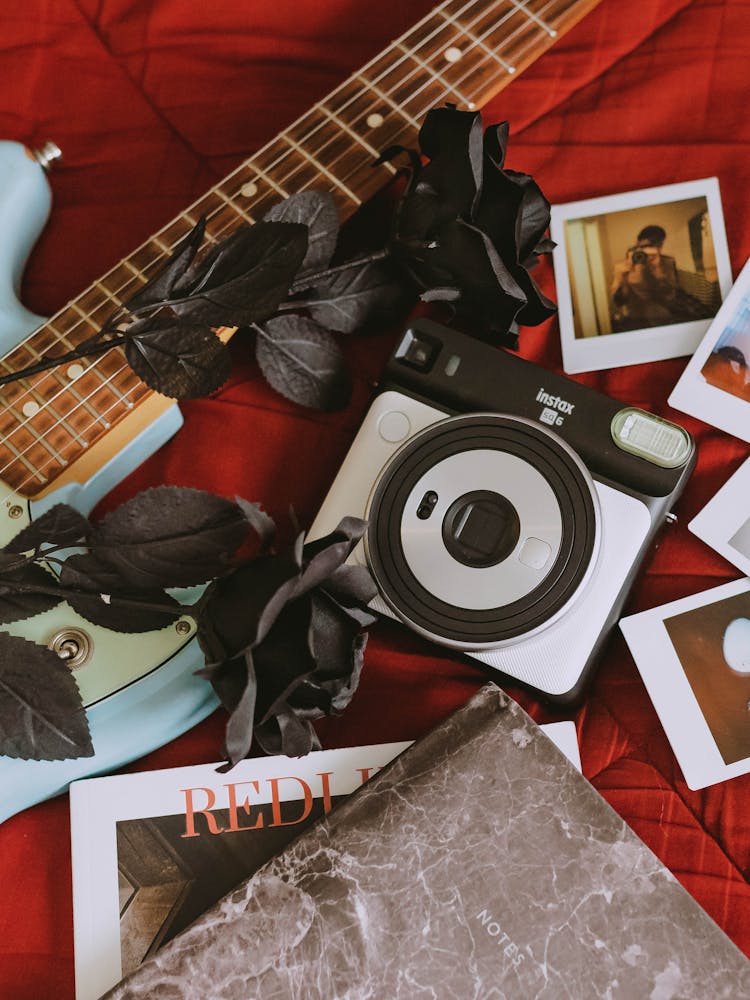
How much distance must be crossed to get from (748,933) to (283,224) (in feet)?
1.89

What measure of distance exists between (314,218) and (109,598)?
293 mm

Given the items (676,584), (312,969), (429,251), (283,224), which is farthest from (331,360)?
(312,969)

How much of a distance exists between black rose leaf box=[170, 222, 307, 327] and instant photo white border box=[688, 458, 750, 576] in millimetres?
403

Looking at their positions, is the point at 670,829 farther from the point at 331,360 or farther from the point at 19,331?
the point at 19,331

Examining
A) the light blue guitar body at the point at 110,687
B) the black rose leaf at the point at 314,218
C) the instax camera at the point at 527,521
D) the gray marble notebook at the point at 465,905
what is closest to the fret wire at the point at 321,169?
the black rose leaf at the point at 314,218

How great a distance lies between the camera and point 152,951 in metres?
0.63

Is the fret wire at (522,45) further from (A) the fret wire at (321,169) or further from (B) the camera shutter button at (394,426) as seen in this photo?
(B) the camera shutter button at (394,426)

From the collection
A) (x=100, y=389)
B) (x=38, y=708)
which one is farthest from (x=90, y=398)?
(x=38, y=708)

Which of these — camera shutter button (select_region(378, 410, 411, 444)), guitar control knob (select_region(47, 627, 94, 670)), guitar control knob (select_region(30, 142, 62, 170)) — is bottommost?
camera shutter button (select_region(378, 410, 411, 444))

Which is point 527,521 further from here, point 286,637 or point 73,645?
point 73,645

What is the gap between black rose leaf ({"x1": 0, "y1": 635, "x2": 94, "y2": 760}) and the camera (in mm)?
492

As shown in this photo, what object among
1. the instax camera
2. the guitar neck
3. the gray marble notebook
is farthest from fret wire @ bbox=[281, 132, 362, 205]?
the gray marble notebook

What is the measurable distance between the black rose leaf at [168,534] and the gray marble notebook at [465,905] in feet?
0.81

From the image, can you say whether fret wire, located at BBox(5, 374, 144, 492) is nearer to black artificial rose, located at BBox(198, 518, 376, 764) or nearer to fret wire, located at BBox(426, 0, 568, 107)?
black artificial rose, located at BBox(198, 518, 376, 764)
